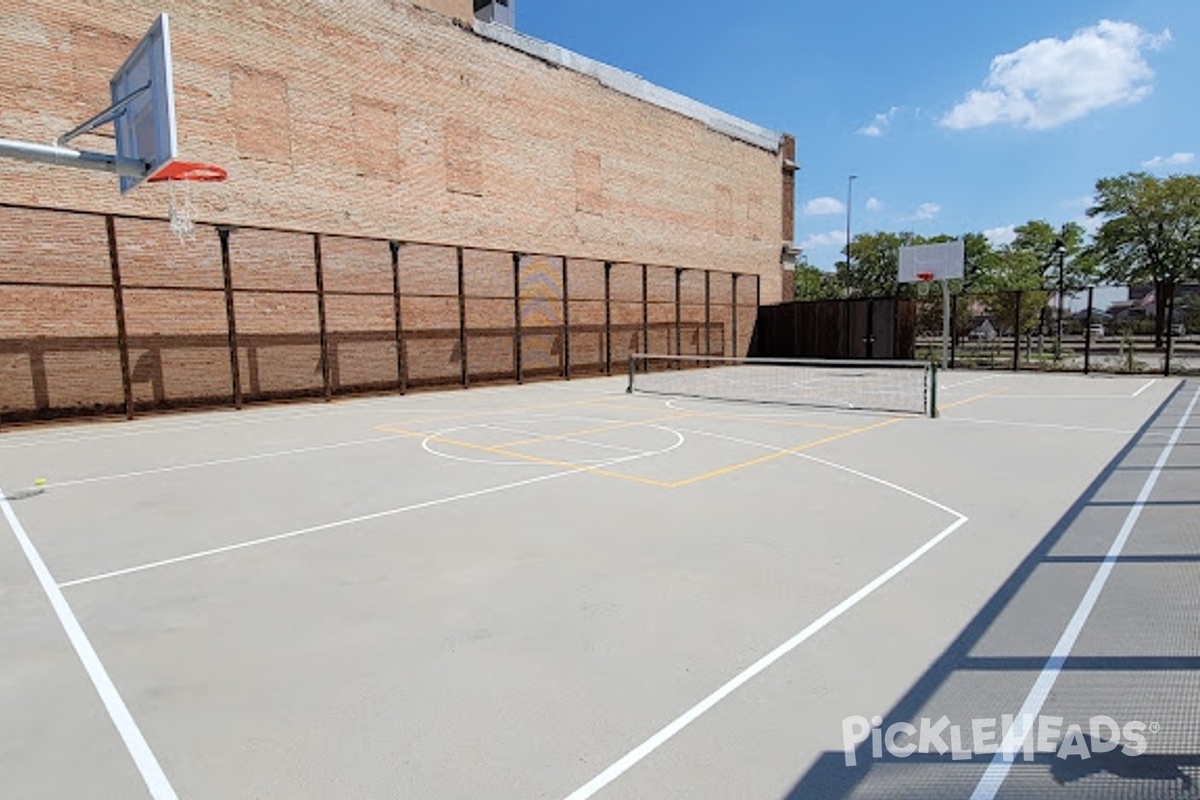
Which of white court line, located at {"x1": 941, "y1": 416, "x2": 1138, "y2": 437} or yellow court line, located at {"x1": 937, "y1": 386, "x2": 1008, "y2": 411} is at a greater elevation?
yellow court line, located at {"x1": 937, "y1": 386, "x2": 1008, "y2": 411}

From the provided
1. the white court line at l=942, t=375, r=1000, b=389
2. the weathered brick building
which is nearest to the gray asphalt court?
the weathered brick building

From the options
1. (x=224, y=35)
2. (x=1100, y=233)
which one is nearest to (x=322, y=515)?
(x=224, y=35)

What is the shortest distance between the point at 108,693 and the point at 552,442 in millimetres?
7805

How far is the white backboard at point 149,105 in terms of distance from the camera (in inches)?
280

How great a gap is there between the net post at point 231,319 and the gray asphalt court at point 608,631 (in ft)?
25.0

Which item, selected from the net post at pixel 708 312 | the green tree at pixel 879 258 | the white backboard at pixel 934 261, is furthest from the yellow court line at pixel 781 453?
the green tree at pixel 879 258

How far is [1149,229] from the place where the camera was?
44312 mm

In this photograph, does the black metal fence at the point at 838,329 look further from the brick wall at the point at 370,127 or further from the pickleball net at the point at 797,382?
the brick wall at the point at 370,127

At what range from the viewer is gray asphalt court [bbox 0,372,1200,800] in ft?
9.31

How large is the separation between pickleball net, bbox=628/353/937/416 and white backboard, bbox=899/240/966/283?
4642mm

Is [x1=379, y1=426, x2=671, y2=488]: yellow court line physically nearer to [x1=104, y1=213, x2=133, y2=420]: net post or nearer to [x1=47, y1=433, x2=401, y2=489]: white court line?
[x1=47, y1=433, x2=401, y2=489]: white court line

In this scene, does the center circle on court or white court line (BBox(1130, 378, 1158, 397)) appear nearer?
the center circle on court

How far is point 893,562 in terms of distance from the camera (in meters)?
5.20

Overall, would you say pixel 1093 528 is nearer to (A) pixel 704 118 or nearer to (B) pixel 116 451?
(B) pixel 116 451
